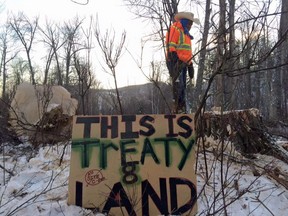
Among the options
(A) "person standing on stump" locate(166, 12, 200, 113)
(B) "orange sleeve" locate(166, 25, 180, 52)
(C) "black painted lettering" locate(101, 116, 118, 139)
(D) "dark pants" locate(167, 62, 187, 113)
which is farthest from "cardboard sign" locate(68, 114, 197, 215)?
(B) "orange sleeve" locate(166, 25, 180, 52)

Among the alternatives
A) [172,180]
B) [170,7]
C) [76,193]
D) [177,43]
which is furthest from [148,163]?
[177,43]

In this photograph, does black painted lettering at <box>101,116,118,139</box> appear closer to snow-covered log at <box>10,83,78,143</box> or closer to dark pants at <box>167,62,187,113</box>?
dark pants at <box>167,62,187,113</box>

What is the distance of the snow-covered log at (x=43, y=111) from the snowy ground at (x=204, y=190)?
62.7 inches

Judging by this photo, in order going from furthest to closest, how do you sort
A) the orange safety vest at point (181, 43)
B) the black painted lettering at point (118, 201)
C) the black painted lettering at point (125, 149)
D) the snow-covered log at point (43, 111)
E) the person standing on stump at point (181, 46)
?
the snow-covered log at point (43, 111) < the orange safety vest at point (181, 43) < the person standing on stump at point (181, 46) < the black painted lettering at point (125, 149) < the black painted lettering at point (118, 201)

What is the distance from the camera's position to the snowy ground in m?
2.55

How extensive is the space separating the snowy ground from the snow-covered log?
1.59 m

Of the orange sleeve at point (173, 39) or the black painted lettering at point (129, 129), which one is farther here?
the orange sleeve at point (173, 39)

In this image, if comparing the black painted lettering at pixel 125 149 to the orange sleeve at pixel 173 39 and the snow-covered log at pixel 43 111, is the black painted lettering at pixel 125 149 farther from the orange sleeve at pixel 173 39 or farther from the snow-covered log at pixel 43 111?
the snow-covered log at pixel 43 111

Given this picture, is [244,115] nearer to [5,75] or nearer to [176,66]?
[176,66]

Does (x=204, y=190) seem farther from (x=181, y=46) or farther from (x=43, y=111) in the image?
(x=43, y=111)

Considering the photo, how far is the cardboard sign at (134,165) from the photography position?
2.53 meters

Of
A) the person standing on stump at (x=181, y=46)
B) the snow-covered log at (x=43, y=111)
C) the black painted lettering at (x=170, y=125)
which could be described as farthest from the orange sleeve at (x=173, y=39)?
the snow-covered log at (x=43, y=111)

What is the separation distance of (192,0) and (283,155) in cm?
773

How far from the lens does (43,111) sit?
5734mm
